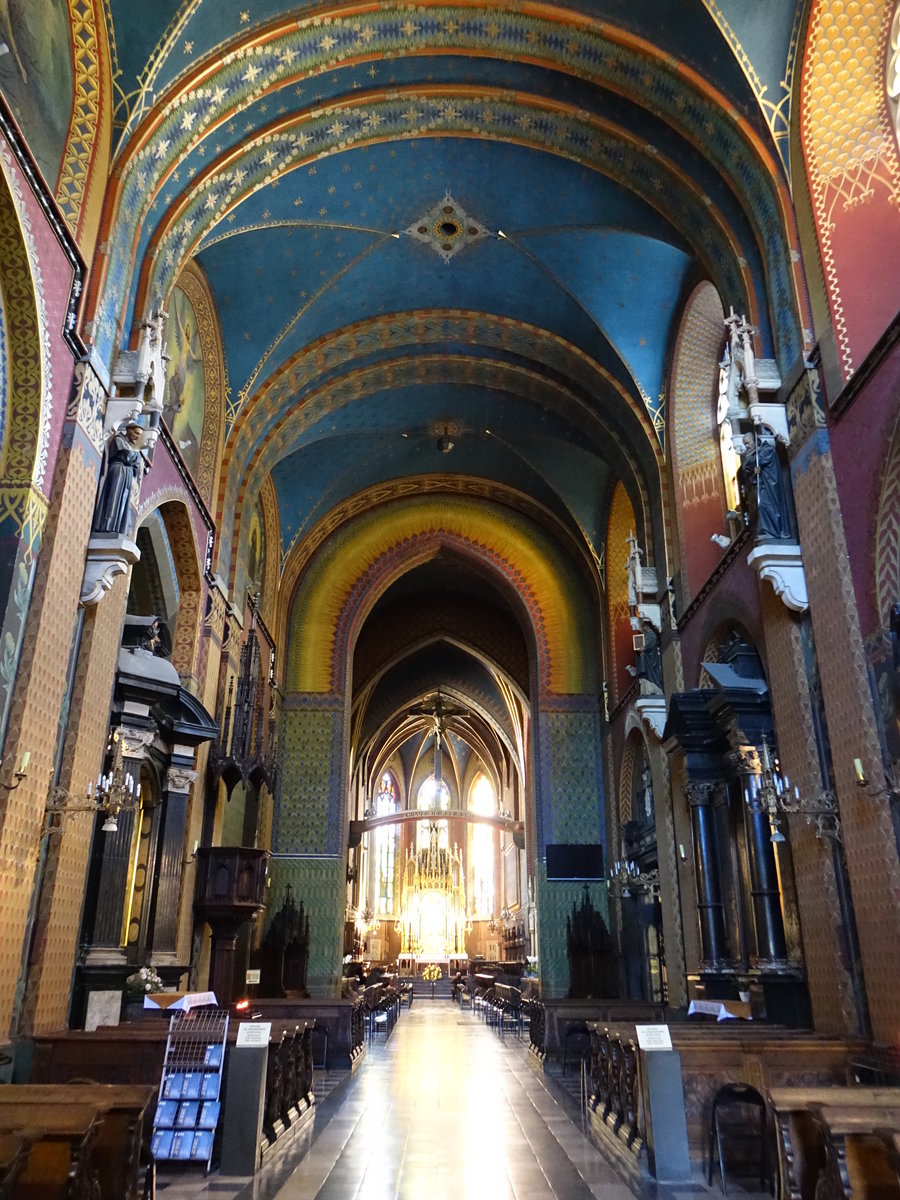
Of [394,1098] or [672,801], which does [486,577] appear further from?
[394,1098]

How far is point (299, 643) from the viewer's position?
20641mm

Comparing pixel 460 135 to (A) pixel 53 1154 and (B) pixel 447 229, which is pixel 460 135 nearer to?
(B) pixel 447 229

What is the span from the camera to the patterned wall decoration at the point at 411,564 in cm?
2053

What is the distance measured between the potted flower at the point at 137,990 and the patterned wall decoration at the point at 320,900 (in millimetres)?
8528

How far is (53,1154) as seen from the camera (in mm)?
4191

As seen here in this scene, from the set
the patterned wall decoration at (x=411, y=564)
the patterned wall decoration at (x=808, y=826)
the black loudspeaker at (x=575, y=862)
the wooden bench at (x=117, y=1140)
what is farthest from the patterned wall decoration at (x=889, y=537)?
the patterned wall decoration at (x=411, y=564)

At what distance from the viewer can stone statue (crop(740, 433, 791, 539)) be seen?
9.00 metres

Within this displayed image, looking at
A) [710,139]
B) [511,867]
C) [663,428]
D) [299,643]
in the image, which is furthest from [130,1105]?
[511,867]

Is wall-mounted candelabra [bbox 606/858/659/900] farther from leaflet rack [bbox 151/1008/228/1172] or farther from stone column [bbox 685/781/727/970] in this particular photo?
leaflet rack [bbox 151/1008/228/1172]

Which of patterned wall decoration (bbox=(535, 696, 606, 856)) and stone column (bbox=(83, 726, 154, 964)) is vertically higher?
patterned wall decoration (bbox=(535, 696, 606, 856))

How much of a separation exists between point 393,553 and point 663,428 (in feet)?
28.2

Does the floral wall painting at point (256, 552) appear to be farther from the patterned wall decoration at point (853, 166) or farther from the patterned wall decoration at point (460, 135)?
the patterned wall decoration at point (853, 166)

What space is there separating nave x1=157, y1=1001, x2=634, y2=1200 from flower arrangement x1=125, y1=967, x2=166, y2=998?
2209 mm

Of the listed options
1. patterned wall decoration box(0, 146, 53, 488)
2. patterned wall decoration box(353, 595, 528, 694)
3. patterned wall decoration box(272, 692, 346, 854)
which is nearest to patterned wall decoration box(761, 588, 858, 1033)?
patterned wall decoration box(0, 146, 53, 488)
